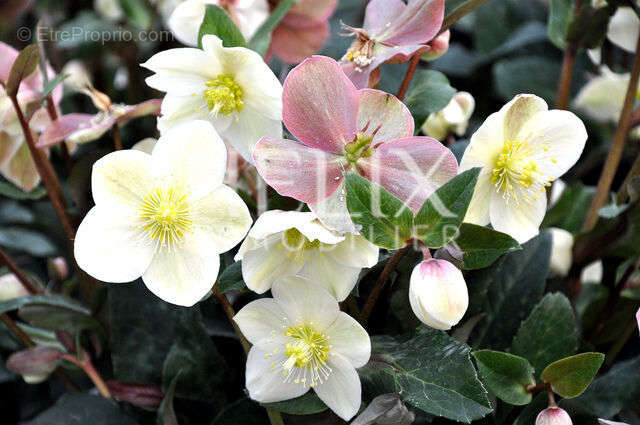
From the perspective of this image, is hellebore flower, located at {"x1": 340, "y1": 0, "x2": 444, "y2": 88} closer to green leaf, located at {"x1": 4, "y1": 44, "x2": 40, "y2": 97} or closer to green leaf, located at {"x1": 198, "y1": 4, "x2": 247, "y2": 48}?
green leaf, located at {"x1": 198, "y1": 4, "x2": 247, "y2": 48}

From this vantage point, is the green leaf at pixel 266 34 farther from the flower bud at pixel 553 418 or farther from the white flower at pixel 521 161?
the flower bud at pixel 553 418

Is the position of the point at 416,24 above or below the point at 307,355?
above

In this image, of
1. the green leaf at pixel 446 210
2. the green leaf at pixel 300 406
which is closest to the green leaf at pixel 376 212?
the green leaf at pixel 446 210

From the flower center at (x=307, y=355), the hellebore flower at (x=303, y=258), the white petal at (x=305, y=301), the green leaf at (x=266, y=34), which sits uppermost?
the green leaf at (x=266, y=34)

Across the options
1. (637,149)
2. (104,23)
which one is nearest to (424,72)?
(637,149)

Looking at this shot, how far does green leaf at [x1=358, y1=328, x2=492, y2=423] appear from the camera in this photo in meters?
0.35

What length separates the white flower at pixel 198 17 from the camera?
470mm

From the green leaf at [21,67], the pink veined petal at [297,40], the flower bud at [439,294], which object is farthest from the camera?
the pink veined petal at [297,40]

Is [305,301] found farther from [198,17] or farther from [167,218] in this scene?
[198,17]

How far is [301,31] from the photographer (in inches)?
21.4

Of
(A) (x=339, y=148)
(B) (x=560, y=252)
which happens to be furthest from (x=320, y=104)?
Result: (B) (x=560, y=252)

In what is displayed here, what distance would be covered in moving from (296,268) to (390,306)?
86 millimetres

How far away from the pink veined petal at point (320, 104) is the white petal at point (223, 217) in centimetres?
5

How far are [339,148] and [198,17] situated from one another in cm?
17
